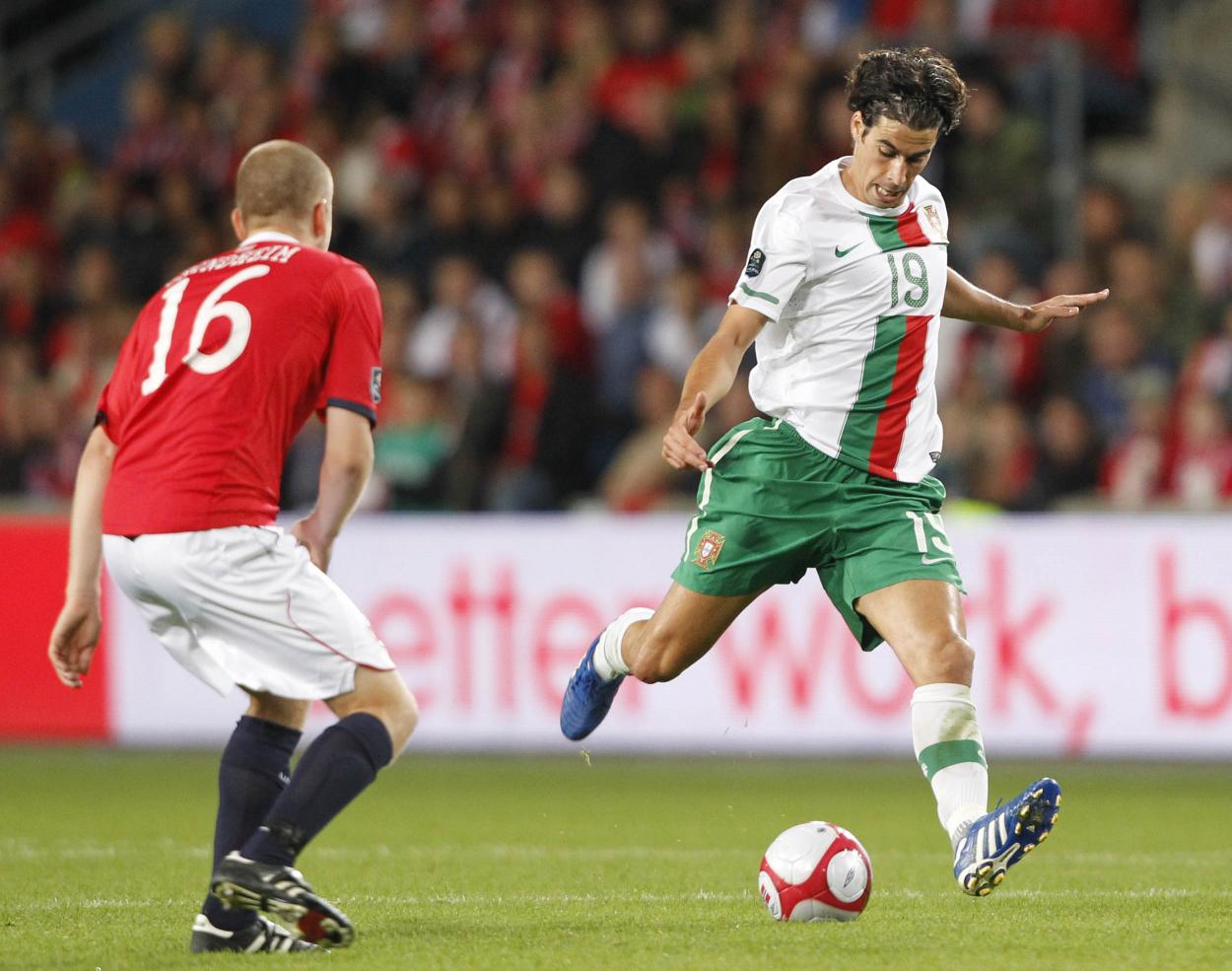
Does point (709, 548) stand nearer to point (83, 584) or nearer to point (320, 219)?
point (320, 219)

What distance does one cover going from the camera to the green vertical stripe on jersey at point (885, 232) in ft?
19.1

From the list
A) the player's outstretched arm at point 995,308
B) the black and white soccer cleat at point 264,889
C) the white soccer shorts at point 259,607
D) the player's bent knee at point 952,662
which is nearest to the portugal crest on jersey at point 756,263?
the player's outstretched arm at point 995,308

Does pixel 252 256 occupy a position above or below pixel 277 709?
above

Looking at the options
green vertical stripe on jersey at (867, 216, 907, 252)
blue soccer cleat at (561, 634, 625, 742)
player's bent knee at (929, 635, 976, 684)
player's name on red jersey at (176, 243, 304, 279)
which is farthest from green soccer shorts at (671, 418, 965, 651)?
player's name on red jersey at (176, 243, 304, 279)

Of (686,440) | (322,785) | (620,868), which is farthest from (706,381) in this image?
(620,868)

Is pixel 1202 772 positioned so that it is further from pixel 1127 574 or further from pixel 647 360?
pixel 647 360

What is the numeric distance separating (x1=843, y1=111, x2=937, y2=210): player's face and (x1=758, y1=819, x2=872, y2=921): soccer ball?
1749 mm

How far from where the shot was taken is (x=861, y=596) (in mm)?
5699

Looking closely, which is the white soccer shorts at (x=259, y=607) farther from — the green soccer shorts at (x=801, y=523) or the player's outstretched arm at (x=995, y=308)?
the player's outstretched arm at (x=995, y=308)

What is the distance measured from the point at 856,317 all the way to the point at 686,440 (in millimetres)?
793

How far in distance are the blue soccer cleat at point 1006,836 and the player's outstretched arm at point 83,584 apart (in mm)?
2147

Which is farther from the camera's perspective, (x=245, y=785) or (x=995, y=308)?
(x=995, y=308)

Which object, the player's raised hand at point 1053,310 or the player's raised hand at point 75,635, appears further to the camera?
the player's raised hand at point 1053,310

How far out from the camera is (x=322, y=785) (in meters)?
4.75
